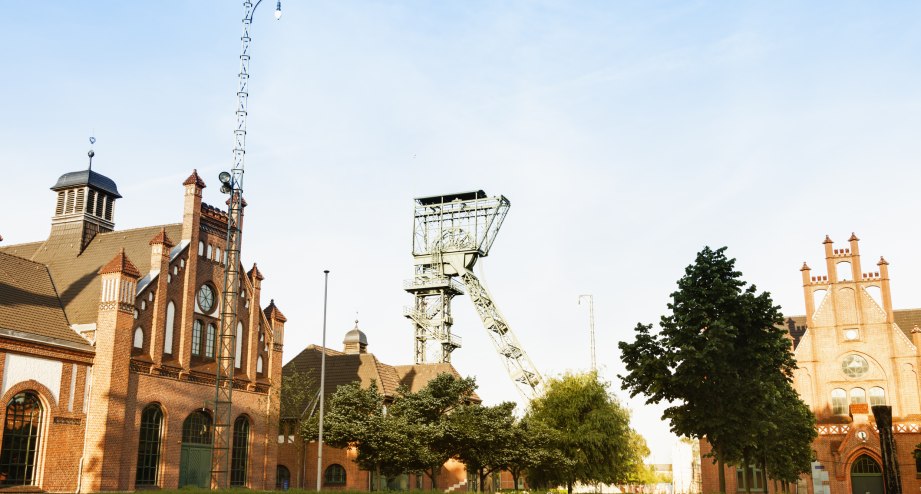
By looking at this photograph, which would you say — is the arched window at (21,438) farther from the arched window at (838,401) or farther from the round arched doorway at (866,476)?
A: the arched window at (838,401)

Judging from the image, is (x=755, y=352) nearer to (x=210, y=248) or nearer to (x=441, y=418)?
(x=441, y=418)

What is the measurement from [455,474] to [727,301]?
31.7 meters

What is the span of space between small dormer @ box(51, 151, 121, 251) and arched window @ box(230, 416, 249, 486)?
1317 cm

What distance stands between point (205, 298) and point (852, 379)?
162ft

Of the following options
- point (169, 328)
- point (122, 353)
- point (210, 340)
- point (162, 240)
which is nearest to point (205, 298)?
point (210, 340)

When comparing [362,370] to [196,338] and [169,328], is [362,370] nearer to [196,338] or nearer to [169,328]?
[196,338]

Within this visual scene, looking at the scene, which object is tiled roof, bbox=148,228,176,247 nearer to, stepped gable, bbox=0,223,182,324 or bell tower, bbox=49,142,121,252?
stepped gable, bbox=0,223,182,324

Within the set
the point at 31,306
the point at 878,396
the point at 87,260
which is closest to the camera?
the point at 31,306

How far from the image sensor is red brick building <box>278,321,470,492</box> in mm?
52938

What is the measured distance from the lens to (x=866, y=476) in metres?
59.7

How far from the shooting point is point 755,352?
33.5 m

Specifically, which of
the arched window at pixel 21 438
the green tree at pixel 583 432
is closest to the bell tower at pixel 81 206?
the arched window at pixel 21 438

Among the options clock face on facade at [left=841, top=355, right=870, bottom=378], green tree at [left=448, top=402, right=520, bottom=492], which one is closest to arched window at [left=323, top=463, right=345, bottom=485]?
green tree at [left=448, top=402, right=520, bottom=492]

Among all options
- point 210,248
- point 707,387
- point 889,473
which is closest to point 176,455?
point 210,248
